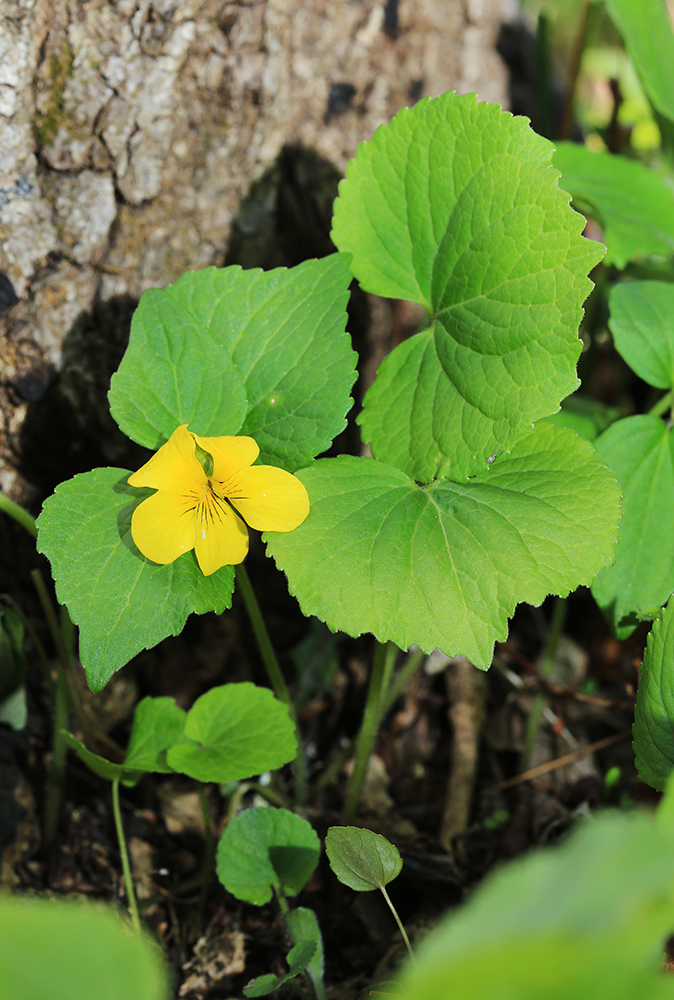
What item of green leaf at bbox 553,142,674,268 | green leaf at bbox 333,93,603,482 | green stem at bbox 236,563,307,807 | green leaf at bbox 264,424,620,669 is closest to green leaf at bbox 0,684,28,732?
green stem at bbox 236,563,307,807

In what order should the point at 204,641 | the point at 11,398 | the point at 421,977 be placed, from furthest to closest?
the point at 204,641 < the point at 11,398 < the point at 421,977

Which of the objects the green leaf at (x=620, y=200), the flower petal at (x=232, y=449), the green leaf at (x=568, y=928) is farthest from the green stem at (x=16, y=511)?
the green leaf at (x=620, y=200)

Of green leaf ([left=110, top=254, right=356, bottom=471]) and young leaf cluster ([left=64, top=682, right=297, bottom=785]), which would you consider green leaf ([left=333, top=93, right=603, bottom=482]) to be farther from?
young leaf cluster ([left=64, top=682, right=297, bottom=785])

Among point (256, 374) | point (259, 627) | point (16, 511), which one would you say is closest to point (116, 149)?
point (256, 374)

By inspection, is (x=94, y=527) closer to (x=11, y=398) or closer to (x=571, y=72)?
(x=11, y=398)

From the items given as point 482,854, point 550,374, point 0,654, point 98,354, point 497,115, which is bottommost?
point 482,854

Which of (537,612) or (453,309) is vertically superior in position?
(453,309)

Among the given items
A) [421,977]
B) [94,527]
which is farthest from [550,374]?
[421,977]
